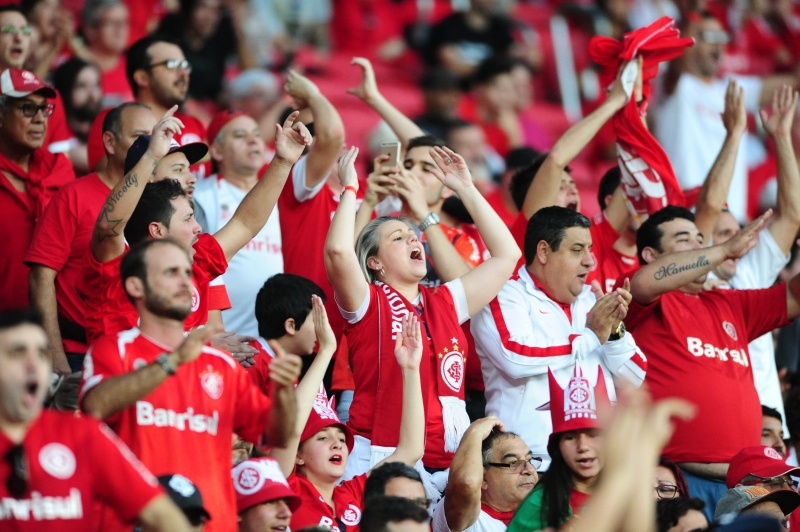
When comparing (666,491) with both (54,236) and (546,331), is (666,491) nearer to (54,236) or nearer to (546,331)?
(546,331)

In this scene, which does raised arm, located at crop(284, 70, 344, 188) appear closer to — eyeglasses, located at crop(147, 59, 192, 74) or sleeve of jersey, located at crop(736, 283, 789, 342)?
eyeglasses, located at crop(147, 59, 192, 74)

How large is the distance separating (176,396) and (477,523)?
6.05ft

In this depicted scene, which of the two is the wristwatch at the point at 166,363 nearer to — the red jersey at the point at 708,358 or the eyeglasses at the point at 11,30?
the red jersey at the point at 708,358

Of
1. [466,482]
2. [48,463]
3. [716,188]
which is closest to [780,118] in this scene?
[716,188]

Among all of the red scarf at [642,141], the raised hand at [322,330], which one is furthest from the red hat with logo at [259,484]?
the red scarf at [642,141]

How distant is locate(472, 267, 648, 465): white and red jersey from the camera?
5770mm

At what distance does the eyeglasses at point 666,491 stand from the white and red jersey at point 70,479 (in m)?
2.79

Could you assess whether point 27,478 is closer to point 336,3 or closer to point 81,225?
point 81,225

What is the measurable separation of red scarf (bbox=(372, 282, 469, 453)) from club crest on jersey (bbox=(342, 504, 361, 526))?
330 millimetres

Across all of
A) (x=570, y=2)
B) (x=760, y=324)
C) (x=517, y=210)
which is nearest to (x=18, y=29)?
(x=517, y=210)

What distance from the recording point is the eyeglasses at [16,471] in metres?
3.57

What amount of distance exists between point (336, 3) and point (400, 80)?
1155mm

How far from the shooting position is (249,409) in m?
4.29

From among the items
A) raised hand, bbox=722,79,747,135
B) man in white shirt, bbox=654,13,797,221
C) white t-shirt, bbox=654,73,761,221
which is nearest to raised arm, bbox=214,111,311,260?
raised hand, bbox=722,79,747,135
